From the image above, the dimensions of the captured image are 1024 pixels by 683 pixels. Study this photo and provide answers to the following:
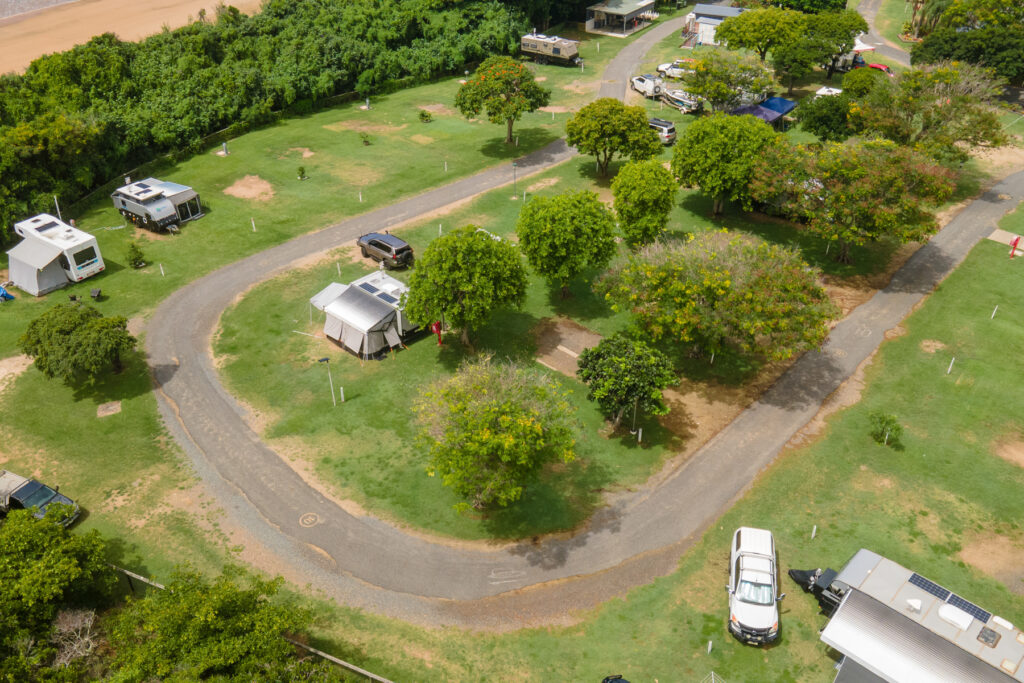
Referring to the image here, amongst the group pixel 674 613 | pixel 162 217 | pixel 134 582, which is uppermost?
pixel 162 217

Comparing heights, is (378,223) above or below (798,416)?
above

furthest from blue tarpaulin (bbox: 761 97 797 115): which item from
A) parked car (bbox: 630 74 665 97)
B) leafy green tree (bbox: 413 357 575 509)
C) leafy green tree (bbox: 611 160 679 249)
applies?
leafy green tree (bbox: 413 357 575 509)

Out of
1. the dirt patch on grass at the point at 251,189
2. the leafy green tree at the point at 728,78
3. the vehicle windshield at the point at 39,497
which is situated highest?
the leafy green tree at the point at 728,78

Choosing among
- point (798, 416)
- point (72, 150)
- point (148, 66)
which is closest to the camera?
point (798, 416)

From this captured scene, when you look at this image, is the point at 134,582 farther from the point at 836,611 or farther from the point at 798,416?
the point at 798,416

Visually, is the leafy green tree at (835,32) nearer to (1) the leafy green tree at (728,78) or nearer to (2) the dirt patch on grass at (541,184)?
(1) the leafy green tree at (728,78)

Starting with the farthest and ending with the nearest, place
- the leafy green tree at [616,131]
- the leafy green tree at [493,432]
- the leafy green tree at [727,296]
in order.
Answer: the leafy green tree at [616,131] → the leafy green tree at [727,296] → the leafy green tree at [493,432]

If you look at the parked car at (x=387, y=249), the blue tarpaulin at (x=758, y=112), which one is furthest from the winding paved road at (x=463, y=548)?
the blue tarpaulin at (x=758, y=112)

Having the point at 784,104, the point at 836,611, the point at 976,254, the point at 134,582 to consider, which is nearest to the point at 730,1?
the point at 784,104
